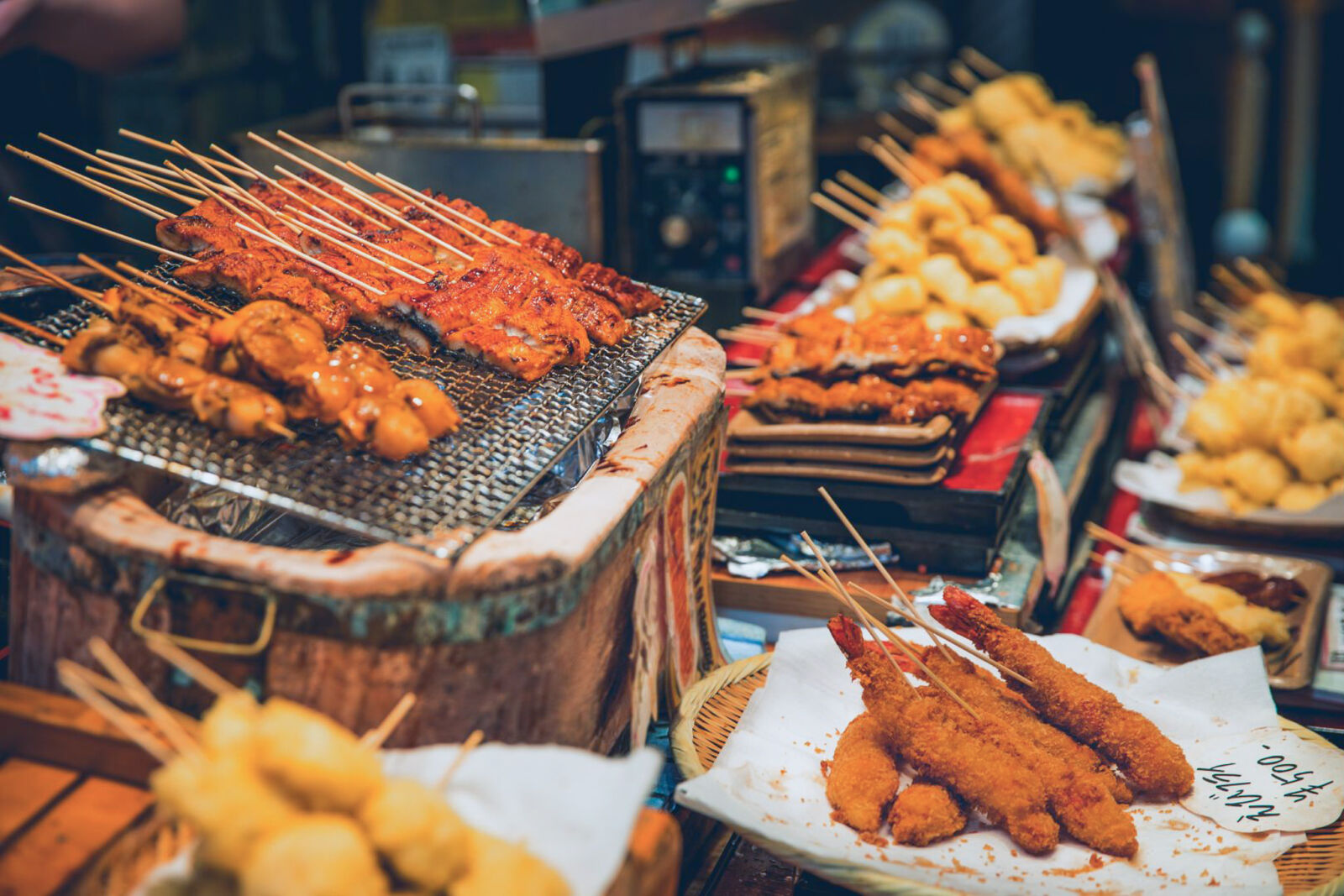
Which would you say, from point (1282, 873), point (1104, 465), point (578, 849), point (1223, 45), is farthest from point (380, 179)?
point (1223, 45)

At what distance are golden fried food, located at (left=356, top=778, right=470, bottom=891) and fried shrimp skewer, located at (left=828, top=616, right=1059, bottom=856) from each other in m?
1.25

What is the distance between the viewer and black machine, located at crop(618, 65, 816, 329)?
17.2ft

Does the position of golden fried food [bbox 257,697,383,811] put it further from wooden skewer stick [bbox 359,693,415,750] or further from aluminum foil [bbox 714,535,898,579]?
aluminum foil [bbox 714,535,898,579]

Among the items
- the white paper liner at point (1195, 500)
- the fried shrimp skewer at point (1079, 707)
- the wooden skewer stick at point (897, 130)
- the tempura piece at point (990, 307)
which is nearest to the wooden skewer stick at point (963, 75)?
the wooden skewer stick at point (897, 130)

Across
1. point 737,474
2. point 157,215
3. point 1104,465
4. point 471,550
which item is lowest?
point 1104,465

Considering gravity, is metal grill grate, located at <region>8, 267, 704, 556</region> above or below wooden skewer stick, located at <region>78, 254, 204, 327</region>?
below

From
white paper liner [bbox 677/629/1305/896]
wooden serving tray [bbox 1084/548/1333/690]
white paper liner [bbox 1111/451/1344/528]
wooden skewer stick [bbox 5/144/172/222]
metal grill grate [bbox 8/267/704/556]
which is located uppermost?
wooden skewer stick [bbox 5/144/172/222]

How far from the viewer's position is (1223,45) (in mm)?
10141

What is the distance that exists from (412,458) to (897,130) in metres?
5.82

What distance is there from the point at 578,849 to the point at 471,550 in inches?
23.3

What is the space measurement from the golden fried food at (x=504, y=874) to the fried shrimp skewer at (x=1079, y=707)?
1.41 m

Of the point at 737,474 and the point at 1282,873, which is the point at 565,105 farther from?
the point at 1282,873

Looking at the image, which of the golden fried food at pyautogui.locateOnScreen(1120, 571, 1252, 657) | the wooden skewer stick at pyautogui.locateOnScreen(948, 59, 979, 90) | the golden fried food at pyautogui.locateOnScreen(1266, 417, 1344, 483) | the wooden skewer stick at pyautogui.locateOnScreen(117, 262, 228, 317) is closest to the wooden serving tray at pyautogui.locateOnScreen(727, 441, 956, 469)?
the golden fried food at pyautogui.locateOnScreen(1120, 571, 1252, 657)

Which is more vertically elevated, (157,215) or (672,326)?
(157,215)
